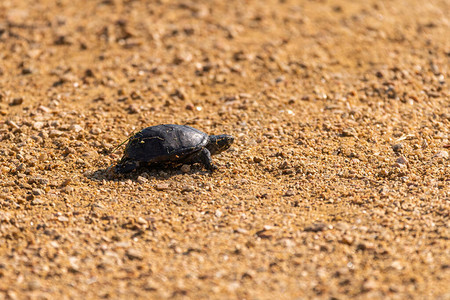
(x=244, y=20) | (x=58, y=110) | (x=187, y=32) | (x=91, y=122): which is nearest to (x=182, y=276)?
(x=91, y=122)

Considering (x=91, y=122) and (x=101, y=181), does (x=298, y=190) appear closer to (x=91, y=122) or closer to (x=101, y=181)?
(x=101, y=181)

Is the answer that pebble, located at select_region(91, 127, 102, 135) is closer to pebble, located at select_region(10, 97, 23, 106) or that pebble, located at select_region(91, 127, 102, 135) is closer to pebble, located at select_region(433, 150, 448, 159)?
pebble, located at select_region(10, 97, 23, 106)

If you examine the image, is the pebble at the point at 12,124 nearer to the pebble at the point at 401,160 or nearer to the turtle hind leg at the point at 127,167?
the turtle hind leg at the point at 127,167

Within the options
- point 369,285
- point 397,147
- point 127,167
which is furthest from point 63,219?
point 397,147

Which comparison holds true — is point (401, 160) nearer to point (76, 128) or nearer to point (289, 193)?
point (289, 193)

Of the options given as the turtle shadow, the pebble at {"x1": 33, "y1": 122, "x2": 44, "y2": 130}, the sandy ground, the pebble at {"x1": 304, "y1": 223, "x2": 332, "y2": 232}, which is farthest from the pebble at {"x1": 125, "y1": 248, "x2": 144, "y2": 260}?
the pebble at {"x1": 33, "y1": 122, "x2": 44, "y2": 130}
